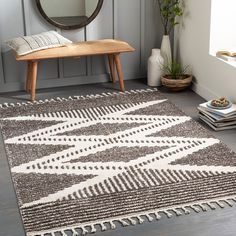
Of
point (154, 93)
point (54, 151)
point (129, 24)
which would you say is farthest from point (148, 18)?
point (54, 151)

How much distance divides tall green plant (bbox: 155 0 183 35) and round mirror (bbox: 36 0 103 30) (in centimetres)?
55

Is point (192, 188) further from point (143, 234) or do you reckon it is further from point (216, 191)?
point (143, 234)

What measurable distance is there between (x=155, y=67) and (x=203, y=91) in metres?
0.51

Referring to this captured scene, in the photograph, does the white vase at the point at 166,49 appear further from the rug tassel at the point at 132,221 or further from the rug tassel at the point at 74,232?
the rug tassel at the point at 74,232

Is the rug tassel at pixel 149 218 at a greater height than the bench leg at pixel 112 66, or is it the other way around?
the bench leg at pixel 112 66

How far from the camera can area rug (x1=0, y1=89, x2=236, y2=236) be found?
8.11 feet

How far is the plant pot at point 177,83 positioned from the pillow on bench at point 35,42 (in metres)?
0.90

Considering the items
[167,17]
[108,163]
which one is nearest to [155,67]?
[167,17]

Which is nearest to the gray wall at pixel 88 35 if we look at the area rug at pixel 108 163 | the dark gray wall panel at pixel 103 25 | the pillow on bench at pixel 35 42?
the dark gray wall panel at pixel 103 25

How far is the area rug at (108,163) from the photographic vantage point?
2471 millimetres

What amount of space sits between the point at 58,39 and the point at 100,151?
1289mm

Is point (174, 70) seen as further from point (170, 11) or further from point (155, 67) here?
point (170, 11)

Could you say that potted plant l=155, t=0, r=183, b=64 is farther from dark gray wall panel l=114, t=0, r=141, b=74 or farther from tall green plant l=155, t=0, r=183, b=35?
dark gray wall panel l=114, t=0, r=141, b=74

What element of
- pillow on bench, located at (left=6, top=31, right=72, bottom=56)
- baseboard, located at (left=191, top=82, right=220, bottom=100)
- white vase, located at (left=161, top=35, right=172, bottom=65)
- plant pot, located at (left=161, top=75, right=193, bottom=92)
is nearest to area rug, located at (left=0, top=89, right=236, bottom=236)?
plant pot, located at (left=161, top=75, right=193, bottom=92)
